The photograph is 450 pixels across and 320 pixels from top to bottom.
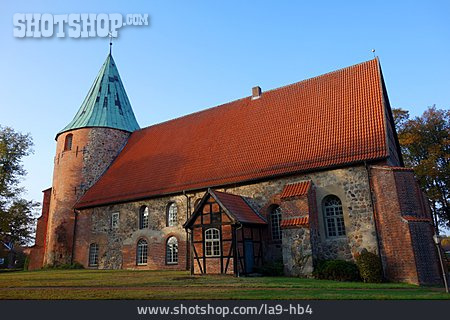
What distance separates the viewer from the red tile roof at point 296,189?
1414cm

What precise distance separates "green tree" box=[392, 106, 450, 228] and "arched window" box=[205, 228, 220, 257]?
1645 cm

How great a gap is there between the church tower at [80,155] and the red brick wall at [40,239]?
28.2 inches

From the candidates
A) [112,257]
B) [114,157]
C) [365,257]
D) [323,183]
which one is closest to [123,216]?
[112,257]

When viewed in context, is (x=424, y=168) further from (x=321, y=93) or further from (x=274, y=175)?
(x=274, y=175)

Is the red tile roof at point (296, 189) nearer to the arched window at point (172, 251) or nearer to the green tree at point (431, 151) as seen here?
the arched window at point (172, 251)

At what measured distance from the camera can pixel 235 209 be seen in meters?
14.8

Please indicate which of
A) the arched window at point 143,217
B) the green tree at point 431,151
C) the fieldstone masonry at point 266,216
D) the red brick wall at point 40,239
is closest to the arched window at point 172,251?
the fieldstone masonry at point 266,216

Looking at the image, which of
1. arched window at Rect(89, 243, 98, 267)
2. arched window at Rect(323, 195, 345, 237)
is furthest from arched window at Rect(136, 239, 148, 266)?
arched window at Rect(323, 195, 345, 237)

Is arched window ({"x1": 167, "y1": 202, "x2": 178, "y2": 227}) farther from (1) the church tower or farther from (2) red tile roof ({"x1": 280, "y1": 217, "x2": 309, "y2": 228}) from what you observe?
(1) the church tower

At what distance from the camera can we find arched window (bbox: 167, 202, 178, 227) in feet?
60.6

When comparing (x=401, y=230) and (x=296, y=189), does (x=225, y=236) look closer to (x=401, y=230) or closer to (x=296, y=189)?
(x=296, y=189)

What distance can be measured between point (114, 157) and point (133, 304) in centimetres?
1861

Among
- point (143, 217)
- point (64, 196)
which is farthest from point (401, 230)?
point (64, 196)

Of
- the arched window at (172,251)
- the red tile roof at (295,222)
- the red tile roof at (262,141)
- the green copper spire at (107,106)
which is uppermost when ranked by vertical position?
the green copper spire at (107,106)
